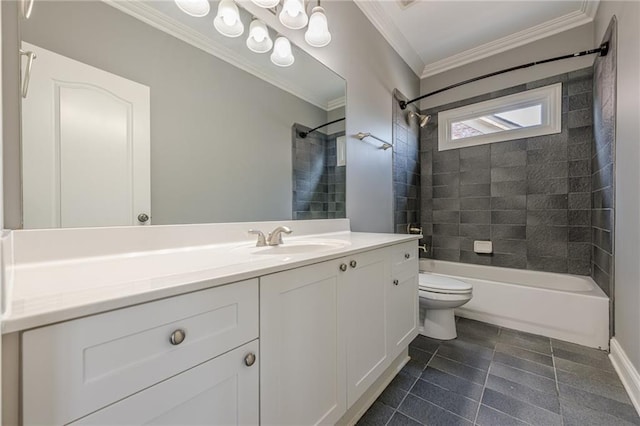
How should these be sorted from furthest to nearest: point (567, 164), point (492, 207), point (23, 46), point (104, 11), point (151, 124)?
point (492, 207)
point (567, 164)
point (151, 124)
point (104, 11)
point (23, 46)

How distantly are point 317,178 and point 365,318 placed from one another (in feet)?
3.08

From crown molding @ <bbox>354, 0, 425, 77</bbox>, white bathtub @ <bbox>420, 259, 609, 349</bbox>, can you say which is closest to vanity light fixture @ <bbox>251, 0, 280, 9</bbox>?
crown molding @ <bbox>354, 0, 425, 77</bbox>

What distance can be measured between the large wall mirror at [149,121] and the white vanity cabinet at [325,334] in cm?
58

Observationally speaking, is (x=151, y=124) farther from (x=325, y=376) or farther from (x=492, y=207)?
(x=492, y=207)

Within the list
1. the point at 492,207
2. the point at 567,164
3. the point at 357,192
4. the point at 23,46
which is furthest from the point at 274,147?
the point at 567,164

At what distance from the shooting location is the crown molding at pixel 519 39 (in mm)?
2146

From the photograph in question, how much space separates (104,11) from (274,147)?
32.5 inches

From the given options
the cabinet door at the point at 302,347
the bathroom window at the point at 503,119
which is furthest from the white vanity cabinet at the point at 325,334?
the bathroom window at the point at 503,119

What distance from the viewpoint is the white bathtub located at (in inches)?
70.0

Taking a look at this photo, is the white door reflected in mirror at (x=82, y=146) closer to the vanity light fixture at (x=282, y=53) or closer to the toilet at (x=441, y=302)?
the vanity light fixture at (x=282, y=53)

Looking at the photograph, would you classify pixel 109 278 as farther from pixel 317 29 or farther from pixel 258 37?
pixel 317 29

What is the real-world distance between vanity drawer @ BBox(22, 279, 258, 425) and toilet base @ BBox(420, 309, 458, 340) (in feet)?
5.76

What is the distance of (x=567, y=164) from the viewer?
229 centimetres

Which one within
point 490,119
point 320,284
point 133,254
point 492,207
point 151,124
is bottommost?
point 320,284
